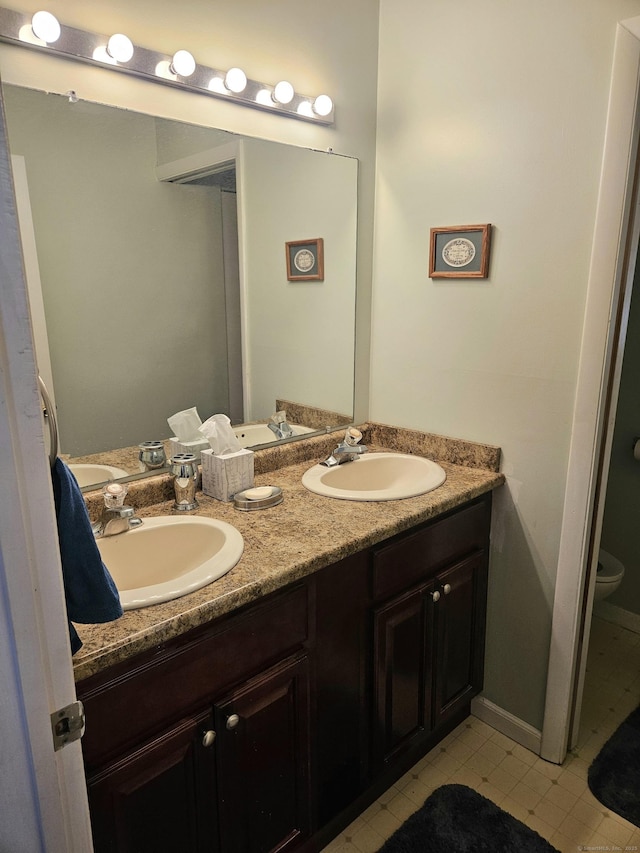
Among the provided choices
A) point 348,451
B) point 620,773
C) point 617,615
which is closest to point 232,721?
point 348,451

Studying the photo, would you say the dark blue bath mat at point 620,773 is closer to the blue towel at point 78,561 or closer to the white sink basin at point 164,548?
the white sink basin at point 164,548

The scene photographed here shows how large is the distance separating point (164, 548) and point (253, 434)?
21.7 inches

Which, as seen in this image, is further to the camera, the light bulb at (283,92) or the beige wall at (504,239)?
the light bulb at (283,92)

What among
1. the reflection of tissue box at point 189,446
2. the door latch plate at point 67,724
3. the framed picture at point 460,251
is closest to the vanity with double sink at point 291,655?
the reflection of tissue box at point 189,446

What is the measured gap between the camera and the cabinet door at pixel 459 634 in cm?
171

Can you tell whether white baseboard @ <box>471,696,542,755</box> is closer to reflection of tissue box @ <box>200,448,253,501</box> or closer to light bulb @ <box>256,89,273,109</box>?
reflection of tissue box @ <box>200,448,253,501</box>

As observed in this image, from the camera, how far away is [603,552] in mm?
2488

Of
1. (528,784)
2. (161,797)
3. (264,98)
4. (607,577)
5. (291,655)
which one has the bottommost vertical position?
(528,784)

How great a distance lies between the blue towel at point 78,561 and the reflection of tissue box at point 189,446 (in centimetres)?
82

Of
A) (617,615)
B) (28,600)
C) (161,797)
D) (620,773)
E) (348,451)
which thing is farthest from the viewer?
(617,615)

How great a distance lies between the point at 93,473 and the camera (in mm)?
1487

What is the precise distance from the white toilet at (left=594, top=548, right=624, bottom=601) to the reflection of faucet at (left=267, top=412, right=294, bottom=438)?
1350mm

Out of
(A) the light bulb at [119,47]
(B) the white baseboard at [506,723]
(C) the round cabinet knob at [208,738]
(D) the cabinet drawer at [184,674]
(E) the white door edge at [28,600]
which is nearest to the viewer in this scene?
(E) the white door edge at [28,600]

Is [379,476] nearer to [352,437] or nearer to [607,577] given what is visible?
[352,437]
